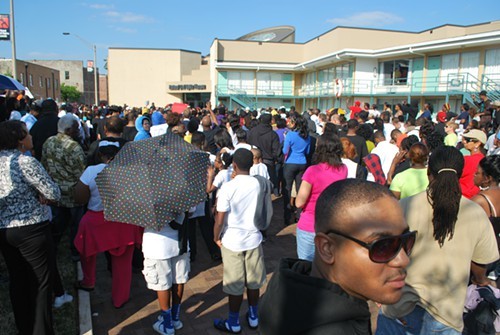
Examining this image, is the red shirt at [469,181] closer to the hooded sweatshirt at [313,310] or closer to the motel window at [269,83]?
the hooded sweatshirt at [313,310]

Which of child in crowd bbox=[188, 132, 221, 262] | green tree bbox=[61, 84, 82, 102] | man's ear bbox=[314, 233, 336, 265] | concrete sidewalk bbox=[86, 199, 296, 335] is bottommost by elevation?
concrete sidewalk bbox=[86, 199, 296, 335]

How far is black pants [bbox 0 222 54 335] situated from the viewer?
329cm

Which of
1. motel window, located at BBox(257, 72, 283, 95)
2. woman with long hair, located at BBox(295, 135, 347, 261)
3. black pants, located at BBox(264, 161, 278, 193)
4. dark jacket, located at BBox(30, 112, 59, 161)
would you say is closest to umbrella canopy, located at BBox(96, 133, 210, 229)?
woman with long hair, located at BBox(295, 135, 347, 261)

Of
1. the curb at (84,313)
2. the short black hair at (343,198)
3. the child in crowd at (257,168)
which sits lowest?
the curb at (84,313)

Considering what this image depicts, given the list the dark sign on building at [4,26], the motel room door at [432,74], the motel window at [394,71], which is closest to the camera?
the dark sign on building at [4,26]

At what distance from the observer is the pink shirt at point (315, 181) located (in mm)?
3850

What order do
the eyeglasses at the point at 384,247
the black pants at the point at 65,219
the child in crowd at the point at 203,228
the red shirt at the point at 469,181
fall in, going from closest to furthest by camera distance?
the eyeglasses at the point at 384,247
the red shirt at the point at 469,181
the black pants at the point at 65,219
the child in crowd at the point at 203,228

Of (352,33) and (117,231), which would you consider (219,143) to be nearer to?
(117,231)

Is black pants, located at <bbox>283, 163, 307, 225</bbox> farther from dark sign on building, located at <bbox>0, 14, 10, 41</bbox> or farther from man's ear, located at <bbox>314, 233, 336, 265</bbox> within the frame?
dark sign on building, located at <bbox>0, 14, 10, 41</bbox>

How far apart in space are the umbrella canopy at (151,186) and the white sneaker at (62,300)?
69.3 inches

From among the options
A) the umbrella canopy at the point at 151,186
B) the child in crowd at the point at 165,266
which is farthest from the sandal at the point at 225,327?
the umbrella canopy at the point at 151,186

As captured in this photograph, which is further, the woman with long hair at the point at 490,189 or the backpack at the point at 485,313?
the woman with long hair at the point at 490,189

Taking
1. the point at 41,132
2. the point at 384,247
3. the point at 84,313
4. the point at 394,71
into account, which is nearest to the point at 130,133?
the point at 41,132

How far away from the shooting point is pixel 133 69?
142 feet
